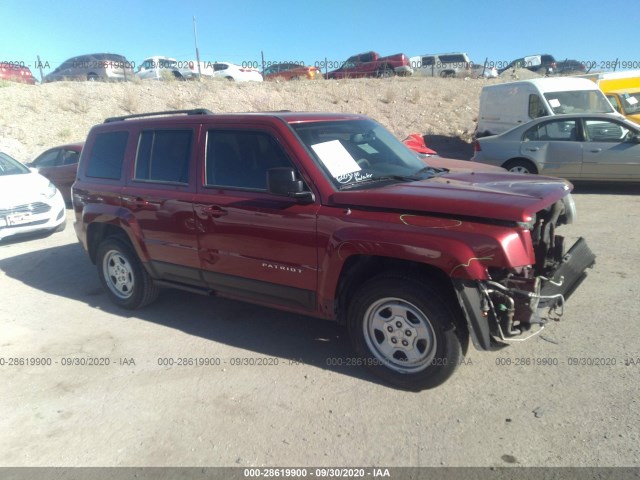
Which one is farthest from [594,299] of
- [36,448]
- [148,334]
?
[36,448]

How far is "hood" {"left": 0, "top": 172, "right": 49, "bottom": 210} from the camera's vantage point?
27.1 ft

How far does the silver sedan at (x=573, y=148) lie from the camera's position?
9.69 meters

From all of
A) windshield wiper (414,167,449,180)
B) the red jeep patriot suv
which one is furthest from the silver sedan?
the red jeep patriot suv

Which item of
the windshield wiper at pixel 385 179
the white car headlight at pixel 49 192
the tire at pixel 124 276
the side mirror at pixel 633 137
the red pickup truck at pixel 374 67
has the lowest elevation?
the tire at pixel 124 276

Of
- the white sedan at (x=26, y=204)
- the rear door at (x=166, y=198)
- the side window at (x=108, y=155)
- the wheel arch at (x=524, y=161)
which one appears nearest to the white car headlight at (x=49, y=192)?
the white sedan at (x=26, y=204)

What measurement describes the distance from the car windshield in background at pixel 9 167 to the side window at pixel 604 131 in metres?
10.4

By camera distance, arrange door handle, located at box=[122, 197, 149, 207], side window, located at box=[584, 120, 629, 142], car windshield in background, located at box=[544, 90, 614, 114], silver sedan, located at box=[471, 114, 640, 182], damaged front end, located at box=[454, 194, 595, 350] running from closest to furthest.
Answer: damaged front end, located at box=[454, 194, 595, 350]
door handle, located at box=[122, 197, 149, 207]
silver sedan, located at box=[471, 114, 640, 182]
side window, located at box=[584, 120, 629, 142]
car windshield in background, located at box=[544, 90, 614, 114]

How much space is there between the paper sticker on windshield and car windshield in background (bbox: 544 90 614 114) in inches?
406

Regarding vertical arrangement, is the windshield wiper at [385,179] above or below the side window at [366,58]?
below

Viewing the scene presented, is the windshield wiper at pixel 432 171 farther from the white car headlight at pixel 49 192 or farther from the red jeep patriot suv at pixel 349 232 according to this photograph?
the white car headlight at pixel 49 192

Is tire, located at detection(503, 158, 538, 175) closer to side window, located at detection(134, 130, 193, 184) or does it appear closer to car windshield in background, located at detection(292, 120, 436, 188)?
car windshield in background, located at detection(292, 120, 436, 188)

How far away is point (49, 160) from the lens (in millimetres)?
11797

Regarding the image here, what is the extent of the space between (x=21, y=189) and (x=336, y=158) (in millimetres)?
6686

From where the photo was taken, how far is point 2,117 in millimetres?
18375
